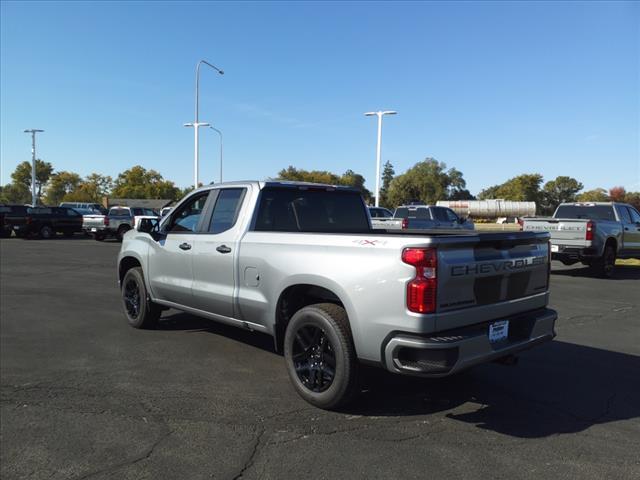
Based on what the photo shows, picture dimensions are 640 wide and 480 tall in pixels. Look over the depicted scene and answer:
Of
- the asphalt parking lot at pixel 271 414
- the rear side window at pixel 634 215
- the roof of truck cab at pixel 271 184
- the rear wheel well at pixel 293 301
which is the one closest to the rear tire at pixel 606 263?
the rear side window at pixel 634 215

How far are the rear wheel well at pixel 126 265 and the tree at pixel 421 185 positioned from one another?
334 ft

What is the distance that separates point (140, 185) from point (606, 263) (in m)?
111

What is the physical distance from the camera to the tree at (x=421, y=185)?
361 feet

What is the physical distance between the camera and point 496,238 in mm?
3848

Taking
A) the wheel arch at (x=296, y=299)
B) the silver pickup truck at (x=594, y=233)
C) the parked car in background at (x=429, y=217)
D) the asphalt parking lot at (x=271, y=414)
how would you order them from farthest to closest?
the parked car in background at (x=429, y=217)
the silver pickup truck at (x=594, y=233)
the wheel arch at (x=296, y=299)
the asphalt parking lot at (x=271, y=414)

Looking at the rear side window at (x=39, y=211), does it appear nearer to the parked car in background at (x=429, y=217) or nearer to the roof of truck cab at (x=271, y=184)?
the parked car in background at (x=429, y=217)

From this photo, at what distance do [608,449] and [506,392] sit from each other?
1096 millimetres

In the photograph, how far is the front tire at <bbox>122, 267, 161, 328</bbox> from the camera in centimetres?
639

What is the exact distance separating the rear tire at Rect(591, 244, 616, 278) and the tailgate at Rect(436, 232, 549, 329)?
32.0ft

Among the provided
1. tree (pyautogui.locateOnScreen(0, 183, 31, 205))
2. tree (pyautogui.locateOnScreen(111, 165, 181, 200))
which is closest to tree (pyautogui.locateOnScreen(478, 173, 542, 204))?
tree (pyautogui.locateOnScreen(111, 165, 181, 200))

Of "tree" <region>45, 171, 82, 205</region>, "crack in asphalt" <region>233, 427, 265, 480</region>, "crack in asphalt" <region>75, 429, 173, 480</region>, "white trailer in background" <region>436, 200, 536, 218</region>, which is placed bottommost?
"crack in asphalt" <region>75, 429, 173, 480</region>

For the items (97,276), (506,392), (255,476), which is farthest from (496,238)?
(97,276)

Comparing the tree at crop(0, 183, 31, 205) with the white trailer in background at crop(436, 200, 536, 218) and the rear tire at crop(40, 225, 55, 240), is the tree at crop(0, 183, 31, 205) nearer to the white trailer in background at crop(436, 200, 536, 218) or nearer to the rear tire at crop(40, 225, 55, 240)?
the white trailer in background at crop(436, 200, 536, 218)

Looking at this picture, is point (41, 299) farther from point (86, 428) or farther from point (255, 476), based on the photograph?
point (255, 476)
